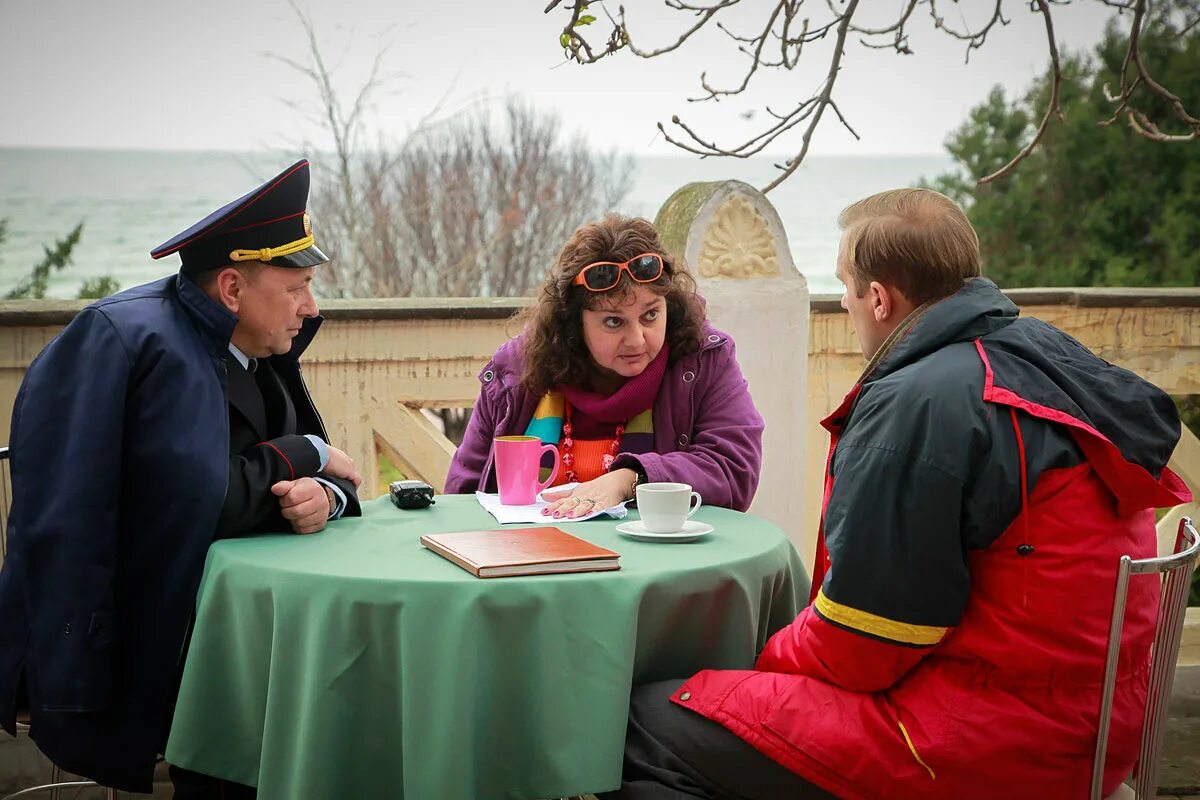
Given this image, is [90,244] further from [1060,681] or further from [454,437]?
[1060,681]

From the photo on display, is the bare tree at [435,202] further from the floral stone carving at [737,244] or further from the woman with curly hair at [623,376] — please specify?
the woman with curly hair at [623,376]

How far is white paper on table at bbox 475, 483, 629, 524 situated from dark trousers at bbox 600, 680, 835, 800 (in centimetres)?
54

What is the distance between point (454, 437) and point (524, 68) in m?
4.19

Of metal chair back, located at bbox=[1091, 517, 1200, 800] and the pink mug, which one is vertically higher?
the pink mug

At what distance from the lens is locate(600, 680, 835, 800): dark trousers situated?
2.01 meters

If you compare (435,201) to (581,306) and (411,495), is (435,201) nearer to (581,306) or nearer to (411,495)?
(581,306)

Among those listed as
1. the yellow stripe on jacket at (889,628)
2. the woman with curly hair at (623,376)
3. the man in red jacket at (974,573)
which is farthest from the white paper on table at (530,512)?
the yellow stripe on jacket at (889,628)

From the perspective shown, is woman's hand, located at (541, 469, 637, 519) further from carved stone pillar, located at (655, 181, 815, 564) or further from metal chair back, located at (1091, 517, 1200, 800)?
carved stone pillar, located at (655, 181, 815, 564)

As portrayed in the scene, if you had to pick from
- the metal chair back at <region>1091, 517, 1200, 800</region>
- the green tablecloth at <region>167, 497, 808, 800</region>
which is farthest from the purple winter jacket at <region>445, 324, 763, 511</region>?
the metal chair back at <region>1091, 517, 1200, 800</region>

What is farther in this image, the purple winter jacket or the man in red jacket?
the purple winter jacket

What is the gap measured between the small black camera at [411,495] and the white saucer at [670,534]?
0.52 meters

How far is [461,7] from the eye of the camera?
11.7 m

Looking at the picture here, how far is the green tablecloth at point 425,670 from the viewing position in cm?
200

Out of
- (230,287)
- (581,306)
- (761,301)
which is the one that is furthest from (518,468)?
(761,301)
